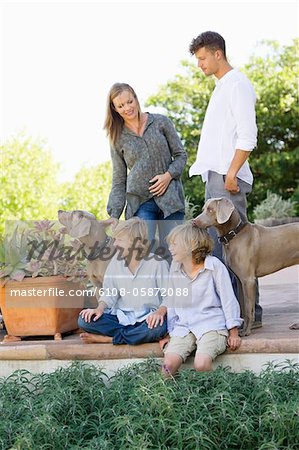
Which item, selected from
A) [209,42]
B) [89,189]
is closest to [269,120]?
[89,189]

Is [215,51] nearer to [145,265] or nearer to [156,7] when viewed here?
[145,265]

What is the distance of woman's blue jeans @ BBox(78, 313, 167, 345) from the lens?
3.28 m

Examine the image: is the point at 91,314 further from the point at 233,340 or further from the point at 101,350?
the point at 233,340

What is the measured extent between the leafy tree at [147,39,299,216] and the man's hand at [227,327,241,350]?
44.3 feet

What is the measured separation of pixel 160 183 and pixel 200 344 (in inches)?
36.8

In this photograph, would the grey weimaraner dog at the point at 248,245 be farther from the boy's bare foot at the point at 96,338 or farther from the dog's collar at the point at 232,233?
the boy's bare foot at the point at 96,338

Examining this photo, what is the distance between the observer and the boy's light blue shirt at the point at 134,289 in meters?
3.41

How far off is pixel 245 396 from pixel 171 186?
4.13 feet

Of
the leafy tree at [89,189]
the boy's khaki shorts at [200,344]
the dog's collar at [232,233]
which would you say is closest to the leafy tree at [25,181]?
the leafy tree at [89,189]

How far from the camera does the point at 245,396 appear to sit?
290 cm

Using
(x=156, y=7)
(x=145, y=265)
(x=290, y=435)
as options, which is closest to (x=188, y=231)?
(x=145, y=265)

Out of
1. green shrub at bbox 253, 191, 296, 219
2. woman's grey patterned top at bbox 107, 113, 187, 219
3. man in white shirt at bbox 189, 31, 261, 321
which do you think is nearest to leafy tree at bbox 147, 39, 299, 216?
green shrub at bbox 253, 191, 296, 219

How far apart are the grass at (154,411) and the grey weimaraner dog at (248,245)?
0.39 m

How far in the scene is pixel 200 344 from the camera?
3.14 m
